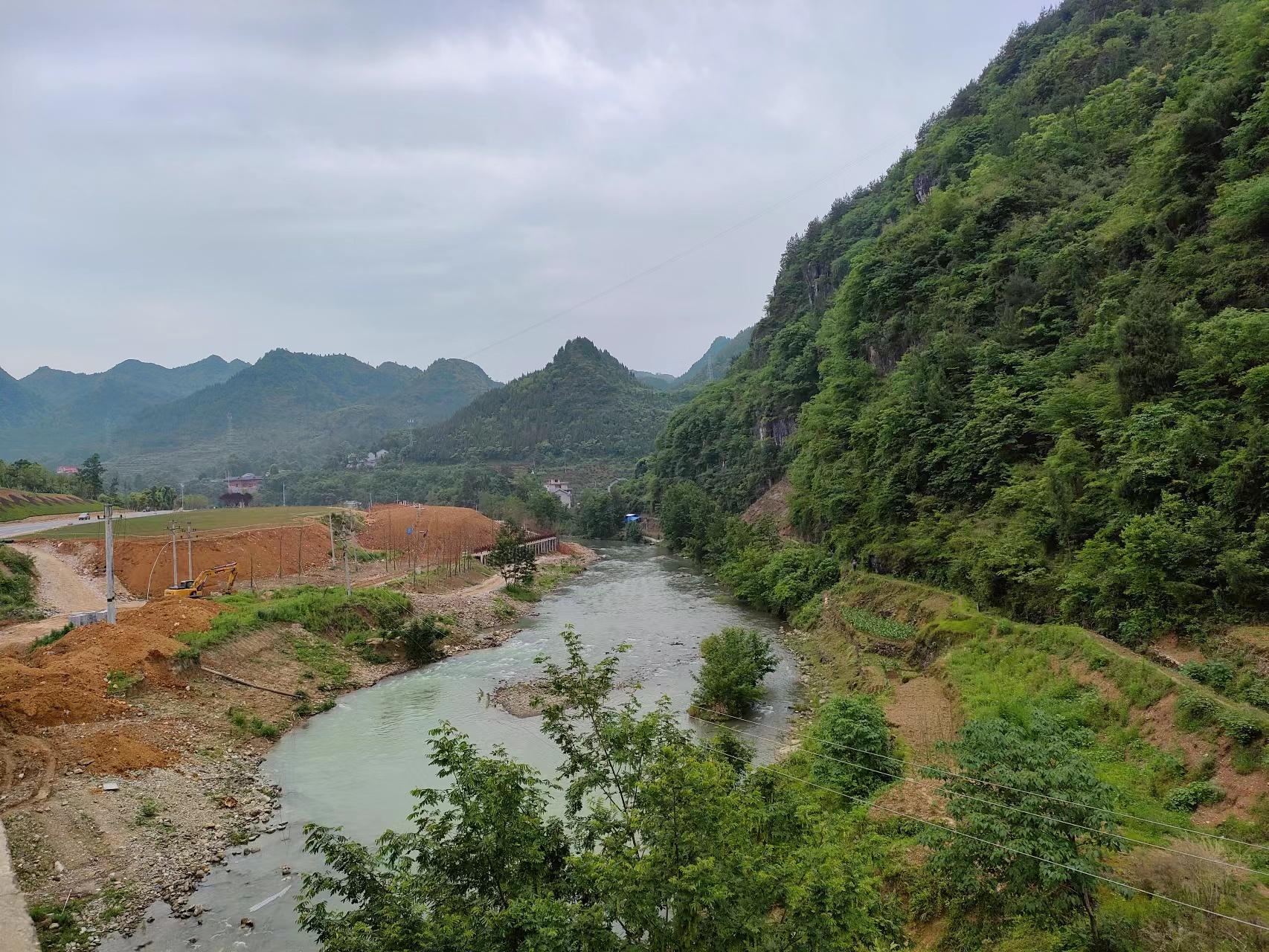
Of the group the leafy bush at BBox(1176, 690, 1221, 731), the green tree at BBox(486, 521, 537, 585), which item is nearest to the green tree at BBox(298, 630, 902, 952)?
the leafy bush at BBox(1176, 690, 1221, 731)

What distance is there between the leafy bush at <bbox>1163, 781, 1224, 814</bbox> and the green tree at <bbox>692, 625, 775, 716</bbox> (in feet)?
43.7

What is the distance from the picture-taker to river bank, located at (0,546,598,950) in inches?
541

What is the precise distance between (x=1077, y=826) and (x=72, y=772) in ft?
72.4

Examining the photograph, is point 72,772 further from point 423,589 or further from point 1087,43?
point 1087,43

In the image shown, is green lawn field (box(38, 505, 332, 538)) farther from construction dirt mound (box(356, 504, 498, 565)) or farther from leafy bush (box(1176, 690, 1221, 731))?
leafy bush (box(1176, 690, 1221, 731))

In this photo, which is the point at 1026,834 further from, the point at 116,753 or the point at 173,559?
the point at 173,559

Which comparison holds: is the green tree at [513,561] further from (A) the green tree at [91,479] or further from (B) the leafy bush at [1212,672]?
(A) the green tree at [91,479]

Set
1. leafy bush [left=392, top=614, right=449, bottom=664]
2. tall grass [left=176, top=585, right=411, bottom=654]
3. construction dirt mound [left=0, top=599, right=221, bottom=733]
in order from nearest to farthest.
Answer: construction dirt mound [left=0, top=599, right=221, bottom=733] → tall grass [left=176, top=585, right=411, bottom=654] → leafy bush [left=392, top=614, right=449, bottom=664]

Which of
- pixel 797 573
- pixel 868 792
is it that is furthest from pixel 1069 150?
pixel 868 792

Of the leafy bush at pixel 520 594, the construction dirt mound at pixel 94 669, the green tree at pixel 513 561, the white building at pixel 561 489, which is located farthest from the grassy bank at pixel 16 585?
the white building at pixel 561 489

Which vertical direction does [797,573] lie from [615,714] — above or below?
below

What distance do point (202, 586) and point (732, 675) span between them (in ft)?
98.2

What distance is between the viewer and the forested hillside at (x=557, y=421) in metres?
160

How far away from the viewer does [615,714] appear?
10.4 meters
